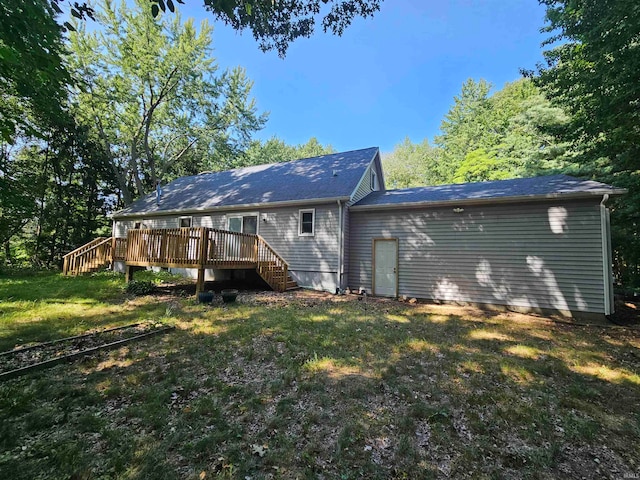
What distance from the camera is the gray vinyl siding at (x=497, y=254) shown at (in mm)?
7316

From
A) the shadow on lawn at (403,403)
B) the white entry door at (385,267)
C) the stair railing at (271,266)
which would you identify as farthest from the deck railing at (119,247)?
the white entry door at (385,267)

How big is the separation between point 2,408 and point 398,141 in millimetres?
38179

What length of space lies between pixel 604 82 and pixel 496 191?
3.17m

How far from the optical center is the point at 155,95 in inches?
747

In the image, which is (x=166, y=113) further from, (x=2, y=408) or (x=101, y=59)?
(x=2, y=408)

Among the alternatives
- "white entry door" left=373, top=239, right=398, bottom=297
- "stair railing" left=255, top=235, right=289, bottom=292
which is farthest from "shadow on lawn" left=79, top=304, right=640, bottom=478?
"stair railing" left=255, top=235, right=289, bottom=292

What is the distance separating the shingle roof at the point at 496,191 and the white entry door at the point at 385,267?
4.53ft

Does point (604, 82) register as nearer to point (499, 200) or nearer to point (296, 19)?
point (499, 200)

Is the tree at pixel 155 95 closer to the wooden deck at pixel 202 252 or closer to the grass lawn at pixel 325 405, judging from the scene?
the wooden deck at pixel 202 252

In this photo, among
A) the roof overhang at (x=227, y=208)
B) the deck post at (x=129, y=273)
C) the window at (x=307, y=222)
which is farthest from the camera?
the window at (x=307, y=222)

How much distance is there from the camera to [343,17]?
5.44 metres

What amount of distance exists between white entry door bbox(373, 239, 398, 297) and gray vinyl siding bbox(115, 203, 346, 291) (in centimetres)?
135

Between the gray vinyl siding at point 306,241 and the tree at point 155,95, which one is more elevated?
the tree at point 155,95

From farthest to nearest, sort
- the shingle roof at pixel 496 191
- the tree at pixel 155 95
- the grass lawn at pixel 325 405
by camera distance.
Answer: the tree at pixel 155 95
the shingle roof at pixel 496 191
the grass lawn at pixel 325 405
